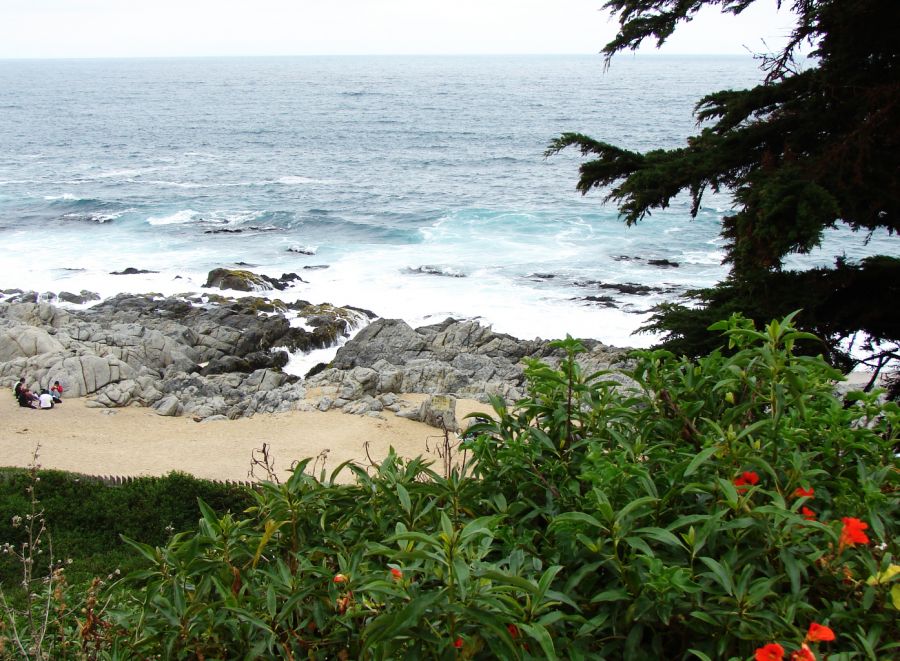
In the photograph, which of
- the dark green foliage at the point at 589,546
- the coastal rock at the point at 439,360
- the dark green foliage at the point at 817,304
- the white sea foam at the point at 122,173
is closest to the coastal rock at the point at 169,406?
the coastal rock at the point at 439,360

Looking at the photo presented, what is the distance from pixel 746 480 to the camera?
2.41 m

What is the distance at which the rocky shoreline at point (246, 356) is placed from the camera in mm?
18969

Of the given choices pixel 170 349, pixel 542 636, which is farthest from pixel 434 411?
→ pixel 542 636

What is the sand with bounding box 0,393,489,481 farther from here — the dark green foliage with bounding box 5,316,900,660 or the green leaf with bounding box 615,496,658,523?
the green leaf with bounding box 615,496,658,523

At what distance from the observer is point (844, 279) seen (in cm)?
804

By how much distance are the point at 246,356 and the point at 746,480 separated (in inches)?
835


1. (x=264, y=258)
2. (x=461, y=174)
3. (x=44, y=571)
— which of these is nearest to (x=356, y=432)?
(x=44, y=571)

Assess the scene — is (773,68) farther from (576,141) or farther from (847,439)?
(847,439)

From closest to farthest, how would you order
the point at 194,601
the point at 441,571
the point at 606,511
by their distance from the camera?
the point at 441,571 → the point at 606,511 → the point at 194,601

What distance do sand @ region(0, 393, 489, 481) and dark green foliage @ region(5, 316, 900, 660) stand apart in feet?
37.3

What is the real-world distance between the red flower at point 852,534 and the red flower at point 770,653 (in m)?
0.45

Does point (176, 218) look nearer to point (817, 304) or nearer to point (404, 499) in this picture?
point (817, 304)

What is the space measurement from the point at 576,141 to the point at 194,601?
7665 mm

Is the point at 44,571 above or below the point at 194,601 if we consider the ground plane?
below
